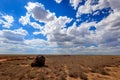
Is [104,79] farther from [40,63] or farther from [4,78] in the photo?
[40,63]

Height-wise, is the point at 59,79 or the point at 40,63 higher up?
the point at 40,63

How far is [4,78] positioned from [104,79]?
11887 millimetres

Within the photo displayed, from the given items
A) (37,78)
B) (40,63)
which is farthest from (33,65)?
(37,78)

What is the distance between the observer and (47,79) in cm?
1853

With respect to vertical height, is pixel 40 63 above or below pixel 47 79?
above

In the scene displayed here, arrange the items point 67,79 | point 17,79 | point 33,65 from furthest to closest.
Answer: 1. point 33,65
2. point 67,79
3. point 17,79

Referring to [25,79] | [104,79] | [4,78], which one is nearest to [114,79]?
[104,79]

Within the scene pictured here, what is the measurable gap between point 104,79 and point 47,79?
697 cm

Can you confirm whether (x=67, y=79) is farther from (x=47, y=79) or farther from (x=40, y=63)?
(x=40, y=63)

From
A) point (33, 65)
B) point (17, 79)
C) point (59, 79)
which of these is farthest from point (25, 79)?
point (33, 65)

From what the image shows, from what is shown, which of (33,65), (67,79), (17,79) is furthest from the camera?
(33,65)

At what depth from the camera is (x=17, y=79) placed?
58.6 ft

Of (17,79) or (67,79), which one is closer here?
(17,79)

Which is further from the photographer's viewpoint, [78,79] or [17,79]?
[78,79]
